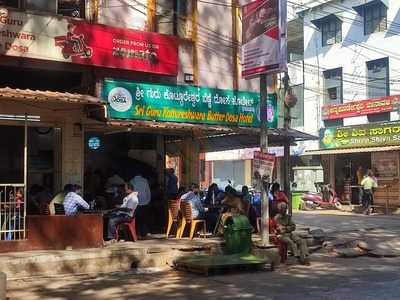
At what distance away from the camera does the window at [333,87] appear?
107 feet

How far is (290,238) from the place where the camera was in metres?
12.0

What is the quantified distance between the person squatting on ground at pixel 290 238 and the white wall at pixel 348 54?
18010 mm

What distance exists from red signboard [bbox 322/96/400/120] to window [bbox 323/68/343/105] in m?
0.75

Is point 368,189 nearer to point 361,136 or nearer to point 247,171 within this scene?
point 361,136

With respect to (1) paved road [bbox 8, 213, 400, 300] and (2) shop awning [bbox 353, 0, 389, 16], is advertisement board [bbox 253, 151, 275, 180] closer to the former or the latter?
(1) paved road [bbox 8, 213, 400, 300]

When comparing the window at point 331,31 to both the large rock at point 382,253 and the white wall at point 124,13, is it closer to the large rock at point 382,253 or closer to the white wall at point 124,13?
the white wall at point 124,13

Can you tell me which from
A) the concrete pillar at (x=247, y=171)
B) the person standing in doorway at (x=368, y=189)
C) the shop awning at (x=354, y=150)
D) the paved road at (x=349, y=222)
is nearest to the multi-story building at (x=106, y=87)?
the paved road at (x=349, y=222)

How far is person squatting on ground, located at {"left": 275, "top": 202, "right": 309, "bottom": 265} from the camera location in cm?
1182

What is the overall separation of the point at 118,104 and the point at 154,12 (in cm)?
271

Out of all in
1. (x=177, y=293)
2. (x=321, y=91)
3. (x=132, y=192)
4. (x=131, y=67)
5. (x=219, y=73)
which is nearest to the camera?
(x=177, y=293)

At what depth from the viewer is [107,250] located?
1120 centimetres

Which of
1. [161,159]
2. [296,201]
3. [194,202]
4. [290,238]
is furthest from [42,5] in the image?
[296,201]

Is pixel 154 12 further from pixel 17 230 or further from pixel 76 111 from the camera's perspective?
pixel 17 230

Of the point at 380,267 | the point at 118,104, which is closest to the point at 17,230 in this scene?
the point at 118,104
